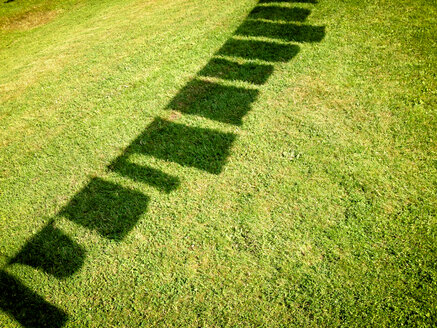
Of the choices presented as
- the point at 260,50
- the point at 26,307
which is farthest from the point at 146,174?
the point at 260,50

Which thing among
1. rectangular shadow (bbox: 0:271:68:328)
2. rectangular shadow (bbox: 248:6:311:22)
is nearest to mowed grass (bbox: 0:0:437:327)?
rectangular shadow (bbox: 0:271:68:328)

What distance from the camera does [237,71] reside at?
5.60m

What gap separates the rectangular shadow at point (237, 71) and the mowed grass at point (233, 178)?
36mm

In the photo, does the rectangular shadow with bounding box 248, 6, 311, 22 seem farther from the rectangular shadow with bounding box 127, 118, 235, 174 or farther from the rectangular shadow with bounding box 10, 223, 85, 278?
the rectangular shadow with bounding box 10, 223, 85, 278

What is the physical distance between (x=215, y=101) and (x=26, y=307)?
386 cm

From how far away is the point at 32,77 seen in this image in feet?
21.8

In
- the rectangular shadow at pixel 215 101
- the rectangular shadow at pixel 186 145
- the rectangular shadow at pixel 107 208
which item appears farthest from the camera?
the rectangular shadow at pixel 215 101

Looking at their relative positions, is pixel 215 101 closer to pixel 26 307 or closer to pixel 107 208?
pixel 107 208

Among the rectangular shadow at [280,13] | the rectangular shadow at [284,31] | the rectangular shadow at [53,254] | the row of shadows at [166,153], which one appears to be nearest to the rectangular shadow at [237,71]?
the row of shadows at [166,153]

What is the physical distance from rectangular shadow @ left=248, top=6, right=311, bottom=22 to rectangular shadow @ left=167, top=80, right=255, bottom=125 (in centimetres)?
285

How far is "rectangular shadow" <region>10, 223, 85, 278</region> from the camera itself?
11.0 feet

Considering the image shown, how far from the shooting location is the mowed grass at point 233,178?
9.72ft

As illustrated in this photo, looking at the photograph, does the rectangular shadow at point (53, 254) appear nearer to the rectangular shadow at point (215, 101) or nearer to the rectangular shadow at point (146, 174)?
the rectangular shadow at point (146, 174)

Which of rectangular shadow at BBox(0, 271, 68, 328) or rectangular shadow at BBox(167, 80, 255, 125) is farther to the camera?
rectangular shadow at BBox(167, 80, 255, 125)
